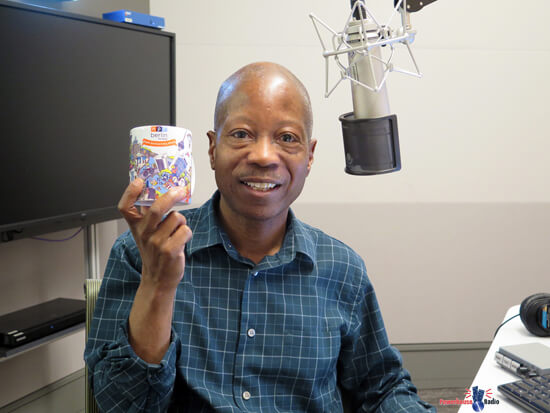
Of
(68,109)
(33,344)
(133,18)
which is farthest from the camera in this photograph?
(133,18)

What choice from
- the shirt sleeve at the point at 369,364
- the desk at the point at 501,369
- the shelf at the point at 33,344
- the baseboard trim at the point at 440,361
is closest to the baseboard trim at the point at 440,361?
the baseboard trim at the point at 440,361

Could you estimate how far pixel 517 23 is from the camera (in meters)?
3.10

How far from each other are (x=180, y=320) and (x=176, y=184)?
36 centimetres

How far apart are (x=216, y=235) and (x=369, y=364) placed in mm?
428

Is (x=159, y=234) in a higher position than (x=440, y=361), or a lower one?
higher

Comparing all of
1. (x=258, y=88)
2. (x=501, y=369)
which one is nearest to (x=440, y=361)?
(x=501, y=369)

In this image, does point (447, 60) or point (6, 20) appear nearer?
point (6, 20)

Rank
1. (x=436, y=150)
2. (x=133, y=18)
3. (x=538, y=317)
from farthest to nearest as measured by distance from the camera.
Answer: (x=436, y=150) < (x=133, y=18) < (x=538, y=317)

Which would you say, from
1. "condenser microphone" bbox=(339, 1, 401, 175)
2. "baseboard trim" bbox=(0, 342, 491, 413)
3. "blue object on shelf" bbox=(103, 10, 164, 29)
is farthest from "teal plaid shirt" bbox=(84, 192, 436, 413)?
"baseboard trim" bbox=(0, 342, 491, 413)

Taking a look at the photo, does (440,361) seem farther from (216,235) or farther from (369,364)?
(216,235)

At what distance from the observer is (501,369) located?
130 cm

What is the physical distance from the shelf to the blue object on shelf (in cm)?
122

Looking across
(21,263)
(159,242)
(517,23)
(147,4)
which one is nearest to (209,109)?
(147,4)

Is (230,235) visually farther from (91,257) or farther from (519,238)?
(519,238)
